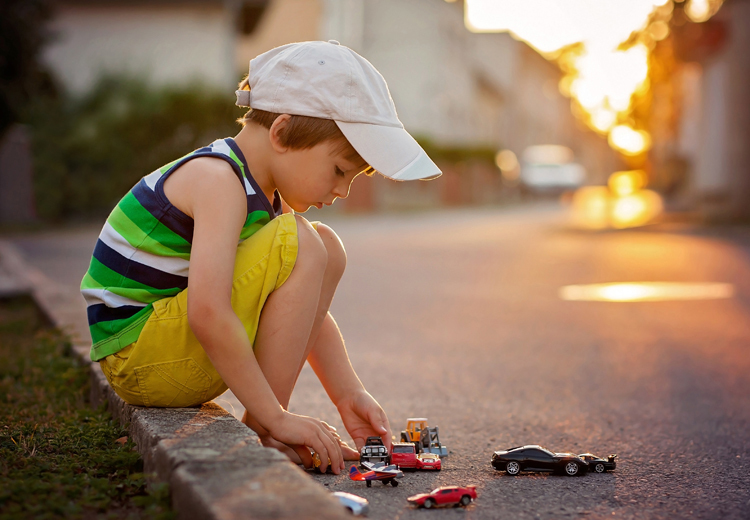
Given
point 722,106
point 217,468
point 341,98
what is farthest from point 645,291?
point 722,106

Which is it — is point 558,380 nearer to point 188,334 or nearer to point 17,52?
point 188,334

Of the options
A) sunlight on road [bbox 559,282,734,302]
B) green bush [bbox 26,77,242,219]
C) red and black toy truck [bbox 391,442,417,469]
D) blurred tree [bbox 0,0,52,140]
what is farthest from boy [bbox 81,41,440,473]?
green bush [bbox 26,77,242,219]

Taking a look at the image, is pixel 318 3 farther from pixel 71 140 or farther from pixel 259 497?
pixel 259 497

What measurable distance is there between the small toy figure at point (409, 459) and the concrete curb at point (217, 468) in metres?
0.49

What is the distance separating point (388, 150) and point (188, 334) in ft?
2.31

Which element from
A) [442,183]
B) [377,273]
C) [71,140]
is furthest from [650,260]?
[442,183]

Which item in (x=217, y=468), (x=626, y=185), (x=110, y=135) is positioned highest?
(x=110, y=135)

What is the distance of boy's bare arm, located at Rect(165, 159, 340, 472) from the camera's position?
190 cm

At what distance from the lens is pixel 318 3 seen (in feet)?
81.7

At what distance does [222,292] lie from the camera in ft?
6.27

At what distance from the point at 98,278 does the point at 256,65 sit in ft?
2.38

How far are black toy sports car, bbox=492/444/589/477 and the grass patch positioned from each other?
3.17 feet

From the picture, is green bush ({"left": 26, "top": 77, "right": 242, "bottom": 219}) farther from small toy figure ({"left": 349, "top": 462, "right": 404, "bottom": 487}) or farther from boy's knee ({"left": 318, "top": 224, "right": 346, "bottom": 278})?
small toy figure ({"left": 349, "top": 462, "right": 404, "bottom": 487})

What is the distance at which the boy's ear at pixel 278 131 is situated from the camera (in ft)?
6.88
